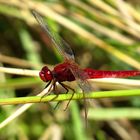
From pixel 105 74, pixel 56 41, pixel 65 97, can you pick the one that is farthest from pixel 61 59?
pixel 65 97

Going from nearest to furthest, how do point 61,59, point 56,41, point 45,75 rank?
point 45,75 < point 56,41 < point 61,59

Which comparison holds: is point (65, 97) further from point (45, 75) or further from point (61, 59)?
point (61, 59)

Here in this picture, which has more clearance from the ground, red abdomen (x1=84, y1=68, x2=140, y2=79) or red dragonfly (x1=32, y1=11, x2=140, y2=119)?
red dragonfly (x1=32, y1=11, x2=140, y2=119)

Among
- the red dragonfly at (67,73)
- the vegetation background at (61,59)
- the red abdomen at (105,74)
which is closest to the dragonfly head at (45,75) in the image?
the red dragonfly at (67,73)

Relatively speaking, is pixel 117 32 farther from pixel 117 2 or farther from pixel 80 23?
pixel 117 2

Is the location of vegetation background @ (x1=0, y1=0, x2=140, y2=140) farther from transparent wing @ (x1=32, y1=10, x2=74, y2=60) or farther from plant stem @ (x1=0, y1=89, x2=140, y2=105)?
plant stem @ (x1=0, y1=89, x2=140, y2=105)

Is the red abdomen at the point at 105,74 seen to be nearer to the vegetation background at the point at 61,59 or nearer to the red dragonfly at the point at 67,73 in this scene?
the red dragonfly at the point at 67,73

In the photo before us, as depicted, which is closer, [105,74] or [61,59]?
[105,74]

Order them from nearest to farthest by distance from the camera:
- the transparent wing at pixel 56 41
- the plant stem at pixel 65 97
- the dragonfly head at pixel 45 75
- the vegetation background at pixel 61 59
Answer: the plant stem at pixel 65 97 → the dragonfly head at pixel 45 75 → the transparent wing at pixel 56 41 → the vegetation background at pixel 61 59

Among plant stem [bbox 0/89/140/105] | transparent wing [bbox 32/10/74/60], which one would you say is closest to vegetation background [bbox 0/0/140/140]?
transparent wing [bbox 32/10/74/60]
